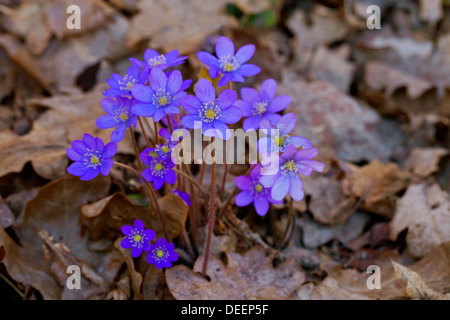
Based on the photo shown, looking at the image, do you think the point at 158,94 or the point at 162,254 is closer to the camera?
the point at 158,94

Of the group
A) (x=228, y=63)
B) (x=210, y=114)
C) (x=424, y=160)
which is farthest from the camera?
(x=424, y=160)

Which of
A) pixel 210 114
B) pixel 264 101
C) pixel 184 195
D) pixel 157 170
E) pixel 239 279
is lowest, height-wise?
pixel 239 279

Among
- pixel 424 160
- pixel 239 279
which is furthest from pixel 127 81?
pixel 424 160

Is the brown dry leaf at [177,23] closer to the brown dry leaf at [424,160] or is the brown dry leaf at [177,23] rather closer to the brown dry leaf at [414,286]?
the brown dry leaf at [424,160]

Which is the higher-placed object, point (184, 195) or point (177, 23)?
point (177, 23)

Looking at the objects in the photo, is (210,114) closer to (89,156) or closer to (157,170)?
(157,170)

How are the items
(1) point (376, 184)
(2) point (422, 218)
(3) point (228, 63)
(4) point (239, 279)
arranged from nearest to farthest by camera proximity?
1. (3) point (228, 63)
2. (4) point (239, 279)
3. (2) point (422, 218)
4. (1) point (376, 184)
